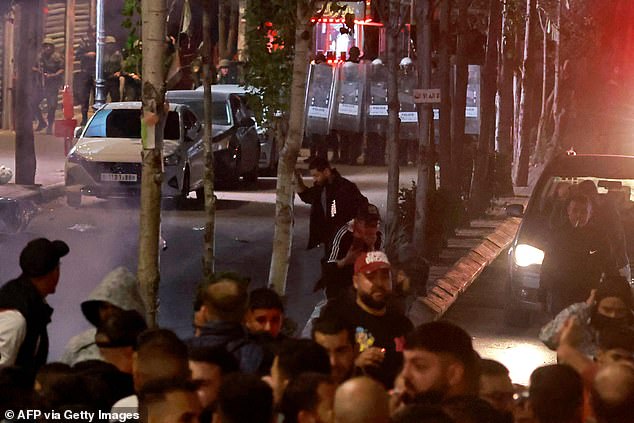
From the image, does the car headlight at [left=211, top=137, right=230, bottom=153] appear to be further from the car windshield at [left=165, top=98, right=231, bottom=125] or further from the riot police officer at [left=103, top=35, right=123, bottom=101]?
the riot police officer at [left=103, top=35, right=123, bottom=101]

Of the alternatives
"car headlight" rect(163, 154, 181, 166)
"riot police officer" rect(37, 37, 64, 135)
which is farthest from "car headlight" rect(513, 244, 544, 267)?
"riot police officer" rect(37, 37, 64, 135)

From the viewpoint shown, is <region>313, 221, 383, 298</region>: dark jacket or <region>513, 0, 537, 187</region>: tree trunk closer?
<region>313, 221, 383, 298</region>: dark jacket

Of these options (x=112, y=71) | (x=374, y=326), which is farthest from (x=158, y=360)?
(x=112, y=71)

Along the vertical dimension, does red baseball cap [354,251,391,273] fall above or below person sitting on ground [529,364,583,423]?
above

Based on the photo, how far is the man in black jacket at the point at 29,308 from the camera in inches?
262

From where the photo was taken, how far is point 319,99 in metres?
40.3

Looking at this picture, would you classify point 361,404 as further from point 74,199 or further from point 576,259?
point 74,199

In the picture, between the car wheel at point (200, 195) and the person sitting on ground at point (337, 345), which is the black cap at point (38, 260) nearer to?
the person sitting on ground at point (337, 345)

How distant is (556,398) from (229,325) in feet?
5.42

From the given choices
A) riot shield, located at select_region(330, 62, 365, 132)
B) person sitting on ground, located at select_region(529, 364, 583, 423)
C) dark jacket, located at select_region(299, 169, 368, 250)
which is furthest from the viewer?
riot shield, located at select_region(330, 62, 365, 132)

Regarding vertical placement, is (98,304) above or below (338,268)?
above

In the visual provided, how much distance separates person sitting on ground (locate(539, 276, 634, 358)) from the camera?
797cm

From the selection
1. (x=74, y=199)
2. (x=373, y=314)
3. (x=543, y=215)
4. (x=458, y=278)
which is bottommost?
(x=74, y=199)

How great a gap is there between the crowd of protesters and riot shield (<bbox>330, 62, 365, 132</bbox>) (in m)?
31.9
